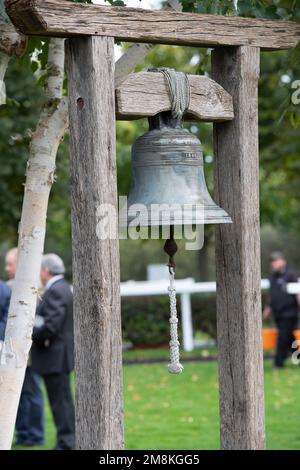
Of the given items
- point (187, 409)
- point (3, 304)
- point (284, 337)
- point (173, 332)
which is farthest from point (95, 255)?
point (284, 337)

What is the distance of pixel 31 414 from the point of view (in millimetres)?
11453

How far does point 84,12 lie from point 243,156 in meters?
1.04

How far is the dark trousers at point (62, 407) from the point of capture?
10.6 meters

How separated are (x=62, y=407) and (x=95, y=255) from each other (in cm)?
691

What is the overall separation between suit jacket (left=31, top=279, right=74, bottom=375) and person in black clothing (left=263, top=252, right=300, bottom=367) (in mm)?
6859

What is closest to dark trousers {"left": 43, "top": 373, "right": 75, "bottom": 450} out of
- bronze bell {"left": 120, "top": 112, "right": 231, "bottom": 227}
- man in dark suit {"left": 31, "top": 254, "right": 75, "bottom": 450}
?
man in dark suit {"left": 31, "top": 254, "right": 75, "bottom": 450}

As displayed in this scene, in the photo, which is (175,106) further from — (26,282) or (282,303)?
(282,303)

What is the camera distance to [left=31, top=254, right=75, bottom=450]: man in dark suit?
10.7 meters

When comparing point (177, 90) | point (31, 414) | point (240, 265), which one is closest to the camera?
point (177, 90)

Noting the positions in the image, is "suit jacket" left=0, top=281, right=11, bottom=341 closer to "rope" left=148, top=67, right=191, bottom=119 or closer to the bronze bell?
the bronze bell

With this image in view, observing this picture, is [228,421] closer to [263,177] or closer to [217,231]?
[217,231]

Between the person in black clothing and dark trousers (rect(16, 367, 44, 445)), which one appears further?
the person in black clothing

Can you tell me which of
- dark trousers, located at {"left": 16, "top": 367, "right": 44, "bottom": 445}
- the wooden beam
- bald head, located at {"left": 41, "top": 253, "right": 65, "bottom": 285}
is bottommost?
the wooden beam

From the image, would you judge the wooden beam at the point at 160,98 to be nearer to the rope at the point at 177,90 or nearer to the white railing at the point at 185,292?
the rope at the point at 177,90
